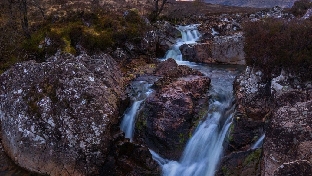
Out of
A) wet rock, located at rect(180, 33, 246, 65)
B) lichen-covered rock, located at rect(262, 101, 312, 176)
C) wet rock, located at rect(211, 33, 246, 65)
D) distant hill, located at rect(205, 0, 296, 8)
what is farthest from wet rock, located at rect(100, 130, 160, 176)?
distant hill, located at rect(205, 0, 296, 8)

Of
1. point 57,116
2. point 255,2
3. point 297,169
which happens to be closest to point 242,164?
point 297,169

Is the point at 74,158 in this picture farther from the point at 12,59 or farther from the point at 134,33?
the point at 134,33

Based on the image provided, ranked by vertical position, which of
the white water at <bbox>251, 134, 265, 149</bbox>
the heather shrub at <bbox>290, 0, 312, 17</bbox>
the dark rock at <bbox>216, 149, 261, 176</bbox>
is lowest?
the dark rock at <bbox>216, 149, 261, 176</bbox>

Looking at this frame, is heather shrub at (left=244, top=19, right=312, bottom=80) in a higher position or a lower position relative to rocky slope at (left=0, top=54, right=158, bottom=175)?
higher

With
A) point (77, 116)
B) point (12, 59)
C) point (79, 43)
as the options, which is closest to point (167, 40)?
point (79, 43)

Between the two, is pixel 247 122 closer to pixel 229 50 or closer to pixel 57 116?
pixel 57 116

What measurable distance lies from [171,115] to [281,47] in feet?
16.8

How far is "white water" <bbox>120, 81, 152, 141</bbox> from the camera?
13.7 meters

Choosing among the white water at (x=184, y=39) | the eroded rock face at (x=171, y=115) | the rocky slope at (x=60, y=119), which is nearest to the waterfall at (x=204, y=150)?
the eroded rock face at (x=171, y=115)

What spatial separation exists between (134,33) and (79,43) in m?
3.92

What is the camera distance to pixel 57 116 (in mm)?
12469

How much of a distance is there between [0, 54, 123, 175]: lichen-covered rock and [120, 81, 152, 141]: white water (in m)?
0.82

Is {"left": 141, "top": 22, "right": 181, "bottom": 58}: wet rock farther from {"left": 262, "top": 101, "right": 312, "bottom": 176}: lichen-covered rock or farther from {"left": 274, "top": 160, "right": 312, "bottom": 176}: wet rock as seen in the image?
{"left": 274, "top": 160, "right": 312, "bottom": 176}: wet rock

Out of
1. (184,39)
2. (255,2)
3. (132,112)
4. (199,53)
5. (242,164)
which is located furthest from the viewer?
(255,2)
